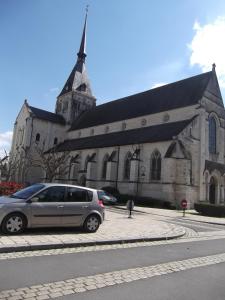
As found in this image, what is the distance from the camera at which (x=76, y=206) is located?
9.50 metres

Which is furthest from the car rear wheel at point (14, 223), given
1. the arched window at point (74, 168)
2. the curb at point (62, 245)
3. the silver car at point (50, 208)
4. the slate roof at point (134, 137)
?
the arched window at point (74, 168)

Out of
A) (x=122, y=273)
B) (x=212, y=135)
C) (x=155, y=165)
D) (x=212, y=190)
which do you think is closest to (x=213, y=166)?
(x=212, y=190)

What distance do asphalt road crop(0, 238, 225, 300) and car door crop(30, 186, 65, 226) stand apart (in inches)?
76.0

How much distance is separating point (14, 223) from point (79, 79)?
44683 mm

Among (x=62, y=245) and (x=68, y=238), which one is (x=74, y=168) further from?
(x=62, y=245)

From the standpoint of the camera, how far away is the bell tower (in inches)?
1937

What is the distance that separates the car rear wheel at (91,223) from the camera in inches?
381

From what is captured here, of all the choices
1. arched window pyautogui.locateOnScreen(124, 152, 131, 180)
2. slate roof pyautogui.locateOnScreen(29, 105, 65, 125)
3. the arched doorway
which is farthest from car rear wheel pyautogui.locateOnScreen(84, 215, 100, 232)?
slate roof pyautogui.locateOnScreen(29, 105, 65, 125)

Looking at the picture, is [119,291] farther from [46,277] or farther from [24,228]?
[24,228]

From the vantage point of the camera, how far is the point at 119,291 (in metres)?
4.64

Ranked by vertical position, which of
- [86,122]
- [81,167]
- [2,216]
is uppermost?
→ [86,122]

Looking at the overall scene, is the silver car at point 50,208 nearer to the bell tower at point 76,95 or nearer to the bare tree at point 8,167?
the bare tree at point 8,167

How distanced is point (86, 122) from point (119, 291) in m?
41.6

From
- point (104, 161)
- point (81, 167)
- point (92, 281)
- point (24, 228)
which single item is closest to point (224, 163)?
point (104, 161)
